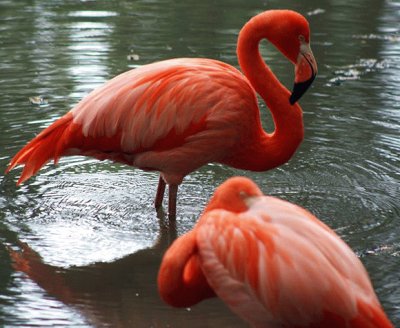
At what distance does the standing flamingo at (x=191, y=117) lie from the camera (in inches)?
203

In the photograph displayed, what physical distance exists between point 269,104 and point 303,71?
0.28m

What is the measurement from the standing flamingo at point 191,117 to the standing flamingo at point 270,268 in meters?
1.53

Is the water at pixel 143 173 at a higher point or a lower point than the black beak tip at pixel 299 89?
lower

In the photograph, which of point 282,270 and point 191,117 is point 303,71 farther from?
point 282,270

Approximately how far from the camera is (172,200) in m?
5.46

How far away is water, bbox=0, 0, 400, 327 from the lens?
181 inches

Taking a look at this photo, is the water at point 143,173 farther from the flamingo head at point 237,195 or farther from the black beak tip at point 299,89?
the flamingo head at point 237,195

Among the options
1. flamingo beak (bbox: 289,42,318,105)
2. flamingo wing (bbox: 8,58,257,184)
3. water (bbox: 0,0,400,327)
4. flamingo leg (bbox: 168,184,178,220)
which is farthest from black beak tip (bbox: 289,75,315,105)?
flamingo leg (bbox: 168,184,178,220)

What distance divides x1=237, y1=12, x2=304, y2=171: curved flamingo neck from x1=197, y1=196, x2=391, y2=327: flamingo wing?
1.74 metres

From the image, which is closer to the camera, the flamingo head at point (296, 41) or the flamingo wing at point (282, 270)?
the flamingo wing at point (282, 270)

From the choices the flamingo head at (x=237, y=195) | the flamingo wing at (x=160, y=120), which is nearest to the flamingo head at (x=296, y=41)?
the flamingo wing at (x=160, y=120)

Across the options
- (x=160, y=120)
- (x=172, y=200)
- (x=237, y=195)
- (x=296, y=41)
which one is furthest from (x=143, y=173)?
(x=237, y=195)

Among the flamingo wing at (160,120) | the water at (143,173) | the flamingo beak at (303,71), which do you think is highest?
the flamingo beak at (303,71)

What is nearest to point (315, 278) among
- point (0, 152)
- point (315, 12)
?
point (0, 152)
